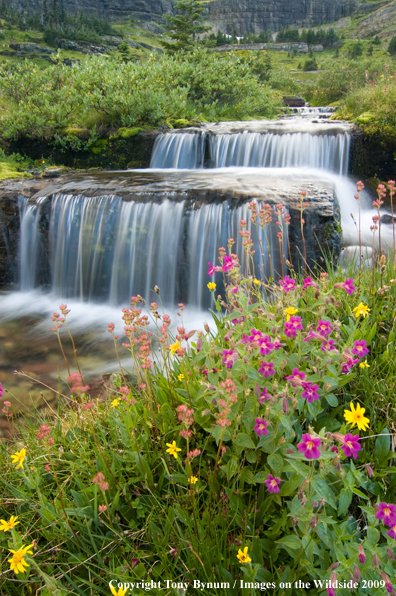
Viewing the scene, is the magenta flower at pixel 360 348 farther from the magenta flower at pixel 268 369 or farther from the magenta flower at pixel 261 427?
the magenta flower at pixel 261 427

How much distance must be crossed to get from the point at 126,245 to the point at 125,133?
5.66m

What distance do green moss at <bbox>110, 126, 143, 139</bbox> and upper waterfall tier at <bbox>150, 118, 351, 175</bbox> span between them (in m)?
0.79

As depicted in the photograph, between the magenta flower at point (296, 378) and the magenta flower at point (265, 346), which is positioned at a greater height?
the magenta flower at point (265, 346)

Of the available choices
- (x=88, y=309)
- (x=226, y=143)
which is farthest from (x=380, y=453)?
(x=226, y=143)

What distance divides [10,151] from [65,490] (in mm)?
12255

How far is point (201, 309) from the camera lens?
6.48m

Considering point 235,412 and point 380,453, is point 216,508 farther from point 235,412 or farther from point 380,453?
point 380,453

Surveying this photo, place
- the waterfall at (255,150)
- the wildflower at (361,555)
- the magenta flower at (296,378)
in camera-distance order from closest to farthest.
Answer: the wildflower at (361,555) < the magenta flower at (296,378) < the waterfall at (255,150)

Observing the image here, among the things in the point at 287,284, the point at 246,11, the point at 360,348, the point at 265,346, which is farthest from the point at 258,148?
the point at 246,11

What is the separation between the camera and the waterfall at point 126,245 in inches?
255

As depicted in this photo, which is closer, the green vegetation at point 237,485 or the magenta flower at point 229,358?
the green vegetation at point 237,485

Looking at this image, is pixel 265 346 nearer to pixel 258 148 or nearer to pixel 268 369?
pixel 268 369

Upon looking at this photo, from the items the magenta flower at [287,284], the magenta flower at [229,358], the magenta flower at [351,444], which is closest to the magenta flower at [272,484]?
the magenta flower at [351,444]

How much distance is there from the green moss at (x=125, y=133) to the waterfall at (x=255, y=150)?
2.57 feet
